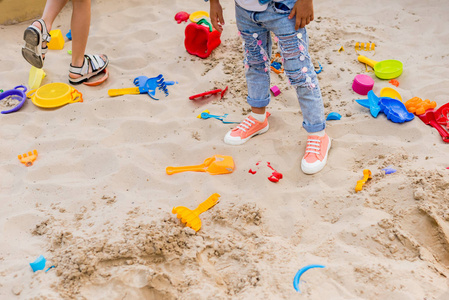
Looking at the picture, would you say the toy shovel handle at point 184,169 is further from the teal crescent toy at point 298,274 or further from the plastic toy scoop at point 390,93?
the plastic toy scoop at point 390,93

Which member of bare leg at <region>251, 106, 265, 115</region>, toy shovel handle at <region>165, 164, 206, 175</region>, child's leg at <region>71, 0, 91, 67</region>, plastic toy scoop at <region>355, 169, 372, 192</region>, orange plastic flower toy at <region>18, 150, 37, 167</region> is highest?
child's leg at <region>71, 0, 91, 67</region>

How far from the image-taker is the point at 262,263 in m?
1.53

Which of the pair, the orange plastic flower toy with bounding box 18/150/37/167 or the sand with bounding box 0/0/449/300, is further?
the orange plastic flower toy with bounding box 18/150/37/167

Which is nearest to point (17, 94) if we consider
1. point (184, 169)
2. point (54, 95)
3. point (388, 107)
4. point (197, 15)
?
point (54, 95)

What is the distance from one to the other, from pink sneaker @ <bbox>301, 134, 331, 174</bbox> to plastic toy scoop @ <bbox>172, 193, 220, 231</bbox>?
19.6 inches

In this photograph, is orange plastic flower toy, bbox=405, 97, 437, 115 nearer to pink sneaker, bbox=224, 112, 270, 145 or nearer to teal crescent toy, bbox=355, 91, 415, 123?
teal crescent toy, bbox=355, 91, 415, 123

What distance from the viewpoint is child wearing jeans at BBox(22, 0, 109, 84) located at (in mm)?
2461

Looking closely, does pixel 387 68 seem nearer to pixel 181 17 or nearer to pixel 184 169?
pixel 184 169

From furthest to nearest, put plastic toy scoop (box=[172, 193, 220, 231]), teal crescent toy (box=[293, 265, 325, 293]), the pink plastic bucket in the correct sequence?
the pink plastic bucket → plastic toy scoop (box=[172, 193, 220, 231]) → teal crescent toy (box=[293, 265, 325, 293])

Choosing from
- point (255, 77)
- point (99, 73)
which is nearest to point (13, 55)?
point (99, 73)

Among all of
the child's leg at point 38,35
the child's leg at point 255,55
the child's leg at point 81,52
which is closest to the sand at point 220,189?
the child's leg at point 81,52

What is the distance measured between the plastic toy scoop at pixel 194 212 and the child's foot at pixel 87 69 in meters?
1.50

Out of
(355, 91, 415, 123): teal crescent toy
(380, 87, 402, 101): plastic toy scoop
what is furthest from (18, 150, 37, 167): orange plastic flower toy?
(380, 87, 402, 101): plastic toy scoop

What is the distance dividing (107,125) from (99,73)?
25.9 inches
